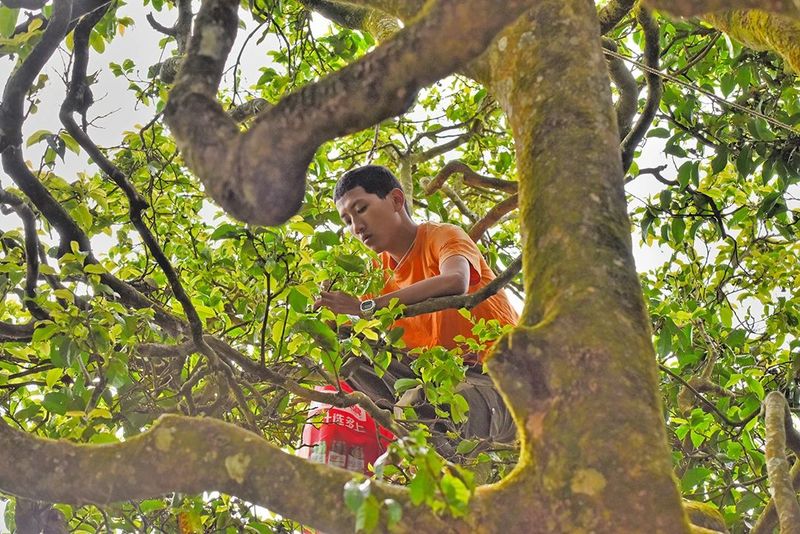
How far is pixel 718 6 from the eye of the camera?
1227 millimetres

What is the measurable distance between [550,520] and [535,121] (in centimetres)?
89

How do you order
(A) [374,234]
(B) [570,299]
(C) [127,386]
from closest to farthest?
(B) [570,299] → (C) [127,386] → (A) [374,234]

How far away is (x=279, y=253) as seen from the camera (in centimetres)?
277

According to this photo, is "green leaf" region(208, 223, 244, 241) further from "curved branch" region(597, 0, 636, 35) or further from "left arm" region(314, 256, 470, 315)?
"curved branch" region(597, 0, 636, 35)

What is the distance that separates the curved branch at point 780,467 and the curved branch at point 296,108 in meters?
1.52

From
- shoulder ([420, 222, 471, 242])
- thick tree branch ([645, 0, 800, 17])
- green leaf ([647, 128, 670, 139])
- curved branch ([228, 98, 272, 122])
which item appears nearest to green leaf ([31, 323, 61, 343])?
shoulder ([420, 222, 471, 242])

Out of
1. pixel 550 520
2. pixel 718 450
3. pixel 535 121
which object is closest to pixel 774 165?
pixel 718 450

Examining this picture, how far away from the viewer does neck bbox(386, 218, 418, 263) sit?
4035mm

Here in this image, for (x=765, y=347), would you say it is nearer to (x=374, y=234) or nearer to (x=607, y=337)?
(x=374, y=234)

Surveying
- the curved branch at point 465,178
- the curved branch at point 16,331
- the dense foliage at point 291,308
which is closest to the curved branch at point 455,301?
the dense foliage at point 291,308

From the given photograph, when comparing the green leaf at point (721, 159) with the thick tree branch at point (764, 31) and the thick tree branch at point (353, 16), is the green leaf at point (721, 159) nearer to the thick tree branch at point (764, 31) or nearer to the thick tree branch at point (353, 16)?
the thick tree branch at point (764, 31)

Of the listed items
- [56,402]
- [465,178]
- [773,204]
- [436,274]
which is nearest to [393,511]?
[56,402]

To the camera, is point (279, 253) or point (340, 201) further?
point (340, 201)

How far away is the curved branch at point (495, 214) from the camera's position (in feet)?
13.7
